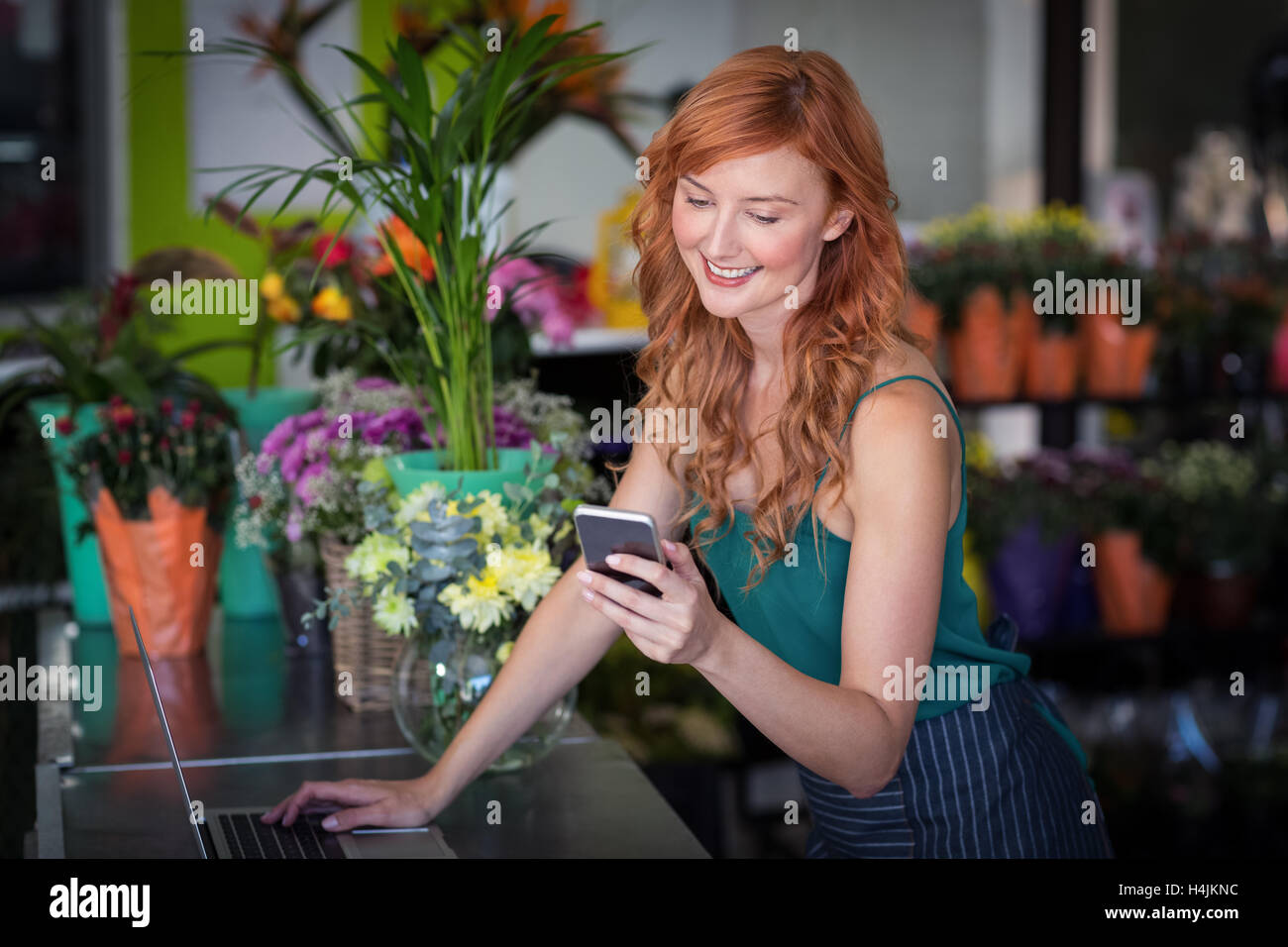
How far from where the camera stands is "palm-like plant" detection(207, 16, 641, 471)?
5.26 feet

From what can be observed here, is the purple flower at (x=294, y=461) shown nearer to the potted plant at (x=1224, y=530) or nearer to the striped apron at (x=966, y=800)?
the striped apron at (x=966, y=800)

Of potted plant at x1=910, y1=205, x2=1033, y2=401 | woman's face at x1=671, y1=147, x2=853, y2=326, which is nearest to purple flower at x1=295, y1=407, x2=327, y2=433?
woman's face at x1=671, y1=147, x2=853, y2=326

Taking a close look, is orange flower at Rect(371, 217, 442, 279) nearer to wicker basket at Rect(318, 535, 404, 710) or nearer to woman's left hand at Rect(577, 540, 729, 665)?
wicker basket at Rect(318, 535, 404, 710)

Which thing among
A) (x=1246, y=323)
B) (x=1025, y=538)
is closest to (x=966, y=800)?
(x=1025, y=538)

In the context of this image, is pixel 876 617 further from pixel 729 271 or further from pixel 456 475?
pixel 456 475

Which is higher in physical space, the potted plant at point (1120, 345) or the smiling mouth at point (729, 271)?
the potted plant at point (1120, 345)

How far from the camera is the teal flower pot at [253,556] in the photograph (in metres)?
2.18

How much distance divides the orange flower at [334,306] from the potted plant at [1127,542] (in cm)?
225

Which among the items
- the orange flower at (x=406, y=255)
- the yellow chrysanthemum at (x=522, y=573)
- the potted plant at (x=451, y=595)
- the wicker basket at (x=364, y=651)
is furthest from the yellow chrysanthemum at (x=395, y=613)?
the orange flower at (x=406, y=255)

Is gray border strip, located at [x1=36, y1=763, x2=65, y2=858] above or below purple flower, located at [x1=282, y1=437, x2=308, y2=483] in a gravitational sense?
below

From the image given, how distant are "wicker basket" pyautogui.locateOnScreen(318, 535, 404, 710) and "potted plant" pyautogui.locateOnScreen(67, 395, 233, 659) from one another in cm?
24

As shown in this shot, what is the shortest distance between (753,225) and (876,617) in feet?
1.33

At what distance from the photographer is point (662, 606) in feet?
3.65
